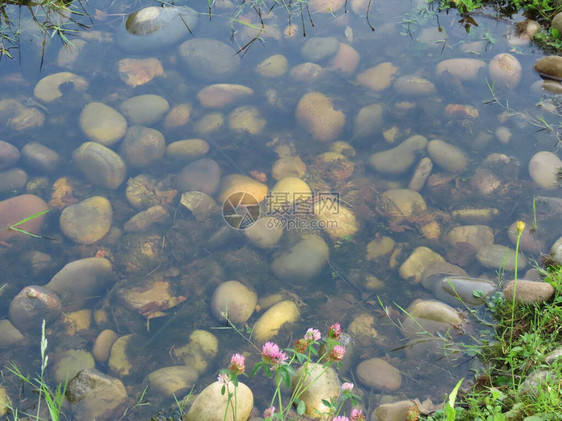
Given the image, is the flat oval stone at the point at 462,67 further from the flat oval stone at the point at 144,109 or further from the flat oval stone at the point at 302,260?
the flat oval stone at the point at 144,109

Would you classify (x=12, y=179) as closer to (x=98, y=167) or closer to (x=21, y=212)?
(x=21, y=212)

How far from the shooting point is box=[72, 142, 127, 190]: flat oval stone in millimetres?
4238

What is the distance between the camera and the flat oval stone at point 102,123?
4.52m

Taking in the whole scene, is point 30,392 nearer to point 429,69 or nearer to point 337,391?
point 337,391

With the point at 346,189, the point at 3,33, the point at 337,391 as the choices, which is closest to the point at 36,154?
the point at 3,33

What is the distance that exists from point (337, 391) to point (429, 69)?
138 inches

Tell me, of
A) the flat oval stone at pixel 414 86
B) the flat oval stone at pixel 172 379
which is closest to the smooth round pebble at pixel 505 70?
the flat oval stone at pixel 414 86

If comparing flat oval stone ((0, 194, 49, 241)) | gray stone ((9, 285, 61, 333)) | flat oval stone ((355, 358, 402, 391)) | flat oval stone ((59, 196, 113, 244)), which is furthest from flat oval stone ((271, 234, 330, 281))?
flat oval stone ((0, 194, 49, 241))

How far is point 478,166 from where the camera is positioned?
3.79m

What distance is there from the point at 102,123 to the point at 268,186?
6.54 feet

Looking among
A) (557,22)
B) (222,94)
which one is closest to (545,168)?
(557,22)

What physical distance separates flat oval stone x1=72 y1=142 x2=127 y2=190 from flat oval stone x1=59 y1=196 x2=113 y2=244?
0.23 metres

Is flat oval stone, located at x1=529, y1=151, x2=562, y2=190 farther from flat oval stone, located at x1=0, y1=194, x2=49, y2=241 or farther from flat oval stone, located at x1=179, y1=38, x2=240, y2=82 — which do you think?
flat oval stone, located at x1=0, y1=194, x2=49, y2=241

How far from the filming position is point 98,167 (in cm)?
425
